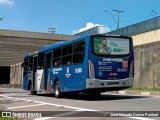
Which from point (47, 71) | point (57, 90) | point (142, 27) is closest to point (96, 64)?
point (57, 90)

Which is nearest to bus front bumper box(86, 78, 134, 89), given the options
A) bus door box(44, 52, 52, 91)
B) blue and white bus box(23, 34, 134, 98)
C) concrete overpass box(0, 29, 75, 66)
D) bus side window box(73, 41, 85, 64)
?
blue and white bus box(23, 34, 134, 98)

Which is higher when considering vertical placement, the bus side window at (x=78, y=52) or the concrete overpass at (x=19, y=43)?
the concrete overpass at (x=19, y=43)

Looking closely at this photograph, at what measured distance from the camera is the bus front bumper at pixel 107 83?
17203mm

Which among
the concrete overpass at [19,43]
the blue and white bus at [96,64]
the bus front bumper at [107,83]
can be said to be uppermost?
the concrete overpass at [19,43]

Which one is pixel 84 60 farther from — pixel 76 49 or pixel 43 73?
pixel 43 73

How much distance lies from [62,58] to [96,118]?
33.2 ft

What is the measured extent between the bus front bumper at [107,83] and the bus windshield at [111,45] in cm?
129

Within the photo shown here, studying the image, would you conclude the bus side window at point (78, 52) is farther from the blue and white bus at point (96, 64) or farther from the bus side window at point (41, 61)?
the bus side window at point (41, 61)

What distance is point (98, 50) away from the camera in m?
17.6

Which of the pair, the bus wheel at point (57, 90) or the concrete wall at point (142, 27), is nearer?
the bus wheel at point (57, 90)

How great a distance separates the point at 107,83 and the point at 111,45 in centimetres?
182

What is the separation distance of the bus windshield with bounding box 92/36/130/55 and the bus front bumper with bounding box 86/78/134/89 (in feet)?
4.22

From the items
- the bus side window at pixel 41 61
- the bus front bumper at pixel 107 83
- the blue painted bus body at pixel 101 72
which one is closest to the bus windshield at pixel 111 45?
the blue painted bus body at pixel 101 72

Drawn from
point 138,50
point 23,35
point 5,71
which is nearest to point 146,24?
point 138,50
